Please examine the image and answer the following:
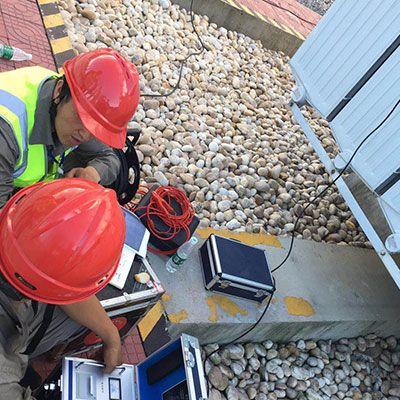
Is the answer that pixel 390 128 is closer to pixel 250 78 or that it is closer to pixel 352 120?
pixel 352 120

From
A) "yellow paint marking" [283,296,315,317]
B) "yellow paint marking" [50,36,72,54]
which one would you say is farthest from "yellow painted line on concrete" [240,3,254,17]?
"yellow paint marking" [283,296,315,317]

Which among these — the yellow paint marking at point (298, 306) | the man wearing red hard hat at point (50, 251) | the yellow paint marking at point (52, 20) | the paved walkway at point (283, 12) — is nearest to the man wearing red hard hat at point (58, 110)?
the man wearing red hard hat at point (50, 251)

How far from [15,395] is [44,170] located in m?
1.00

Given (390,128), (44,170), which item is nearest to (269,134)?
(390,128)

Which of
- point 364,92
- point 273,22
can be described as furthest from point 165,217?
point 273,22

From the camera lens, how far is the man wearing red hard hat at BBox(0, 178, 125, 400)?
1506mm

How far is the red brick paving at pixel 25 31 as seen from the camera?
3732mm

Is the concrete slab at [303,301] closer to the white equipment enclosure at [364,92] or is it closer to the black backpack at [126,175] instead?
the black backpack at [126,175]

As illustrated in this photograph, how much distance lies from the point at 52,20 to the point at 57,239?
3248 millimetres

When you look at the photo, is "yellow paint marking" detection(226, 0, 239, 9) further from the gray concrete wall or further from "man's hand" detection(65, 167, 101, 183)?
"man's hand" detection(65, 167, 101, 183)

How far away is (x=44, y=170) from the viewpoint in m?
2.18

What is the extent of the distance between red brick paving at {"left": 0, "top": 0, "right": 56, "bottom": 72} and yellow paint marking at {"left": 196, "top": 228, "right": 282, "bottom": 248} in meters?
1.80

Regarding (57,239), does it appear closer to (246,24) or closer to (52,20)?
(52,20)

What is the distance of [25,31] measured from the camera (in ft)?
12.8
